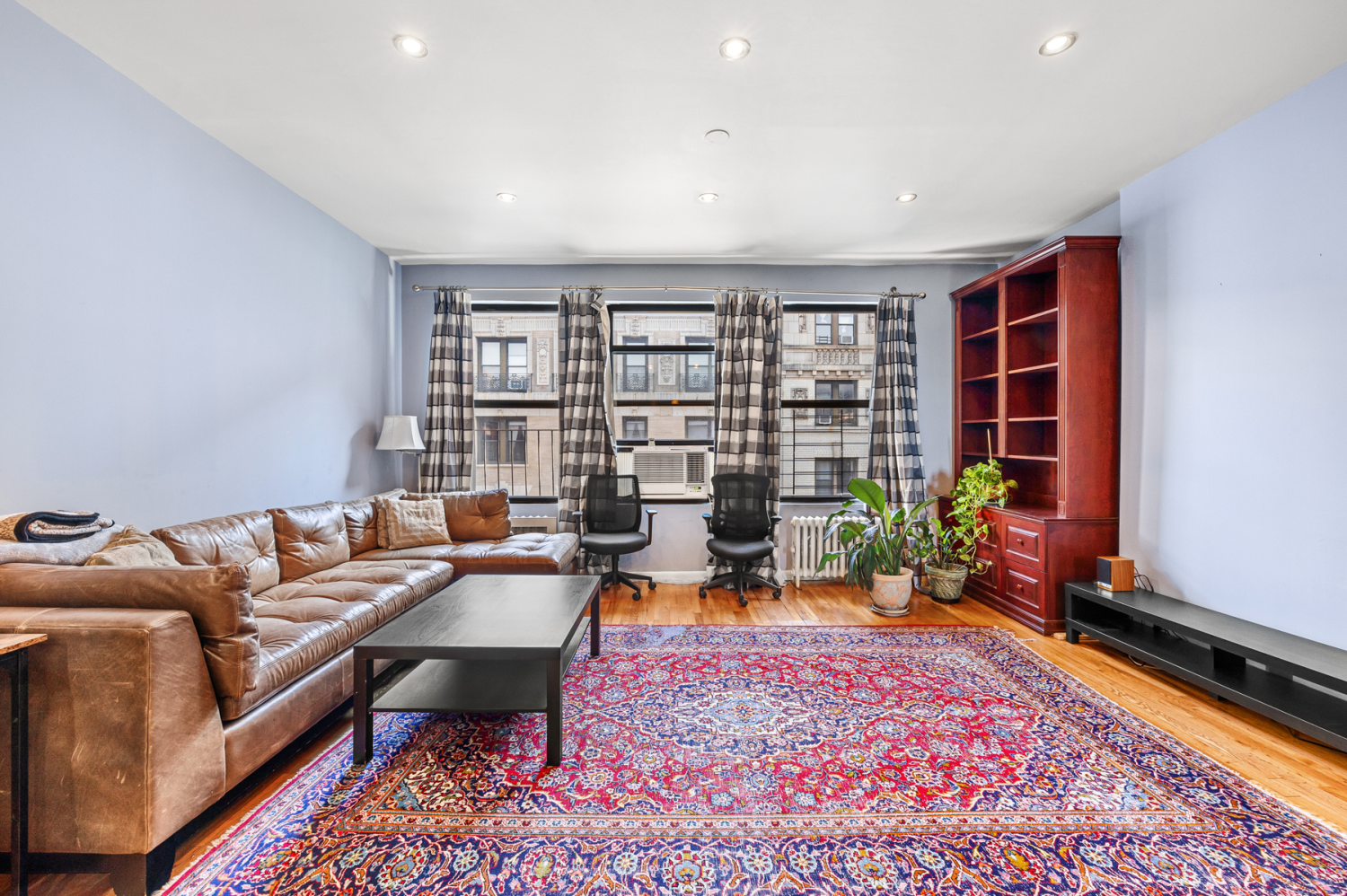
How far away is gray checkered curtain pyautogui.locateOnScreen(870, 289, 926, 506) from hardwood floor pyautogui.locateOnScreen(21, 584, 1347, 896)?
1.04m

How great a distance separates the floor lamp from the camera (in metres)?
4.18

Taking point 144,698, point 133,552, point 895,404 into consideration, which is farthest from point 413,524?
point 895,404

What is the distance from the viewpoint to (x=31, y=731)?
1417 mm

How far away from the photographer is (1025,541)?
361cm

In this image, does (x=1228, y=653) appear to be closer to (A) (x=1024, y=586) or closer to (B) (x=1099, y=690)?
(B) (x=1099, y=690)

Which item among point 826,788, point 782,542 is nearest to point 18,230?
point 826,788

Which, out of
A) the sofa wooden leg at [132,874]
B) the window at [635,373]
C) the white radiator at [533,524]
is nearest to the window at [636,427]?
the window at [635,373]

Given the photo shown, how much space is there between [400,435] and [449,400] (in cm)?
57

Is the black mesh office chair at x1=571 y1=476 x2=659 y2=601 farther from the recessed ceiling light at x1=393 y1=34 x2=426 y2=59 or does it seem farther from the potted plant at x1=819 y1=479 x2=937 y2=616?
the recessed ceiling light at x1=393 y1=34 x2=426 y2=59

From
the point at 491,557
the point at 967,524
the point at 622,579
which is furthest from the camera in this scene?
the point at 622,579

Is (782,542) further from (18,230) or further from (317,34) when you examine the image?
(18,230)

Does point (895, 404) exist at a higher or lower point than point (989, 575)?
higher

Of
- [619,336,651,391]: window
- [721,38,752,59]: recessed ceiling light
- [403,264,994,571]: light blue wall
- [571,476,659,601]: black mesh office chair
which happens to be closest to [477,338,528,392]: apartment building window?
[619,336,651,391]: window

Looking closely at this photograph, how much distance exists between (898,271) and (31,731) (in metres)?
5.50
